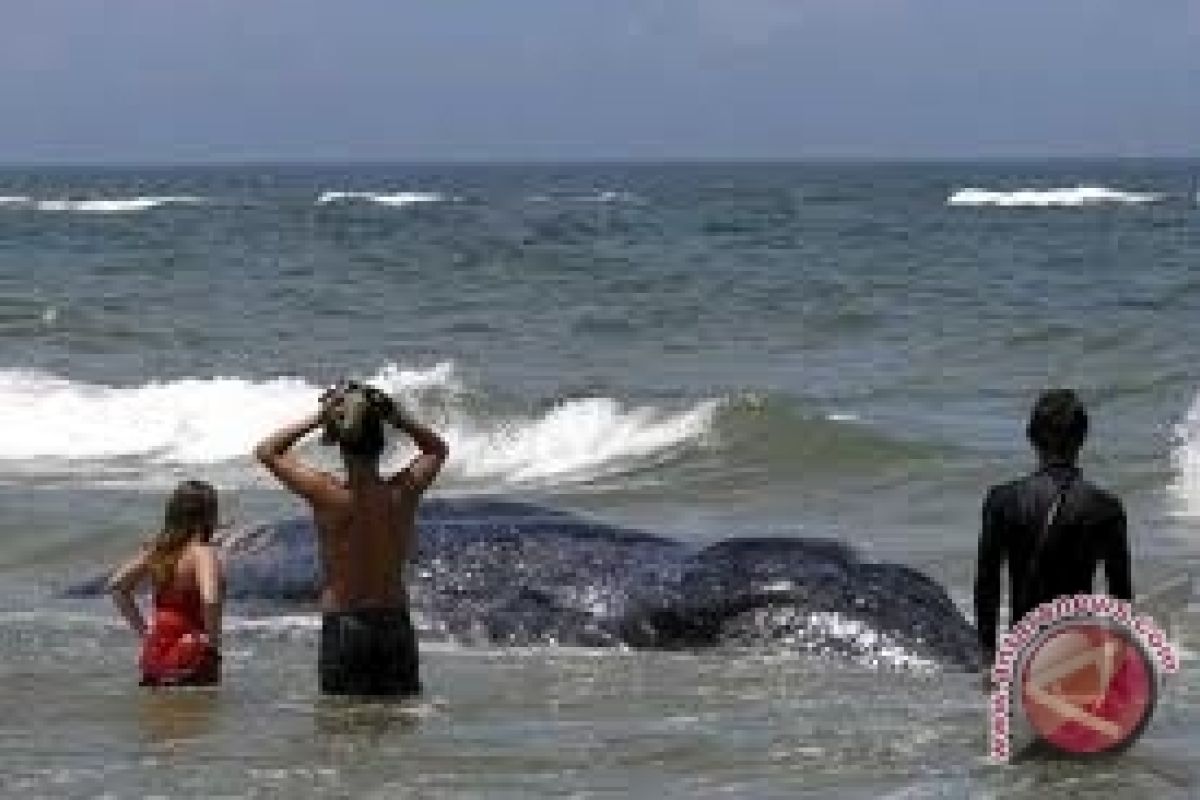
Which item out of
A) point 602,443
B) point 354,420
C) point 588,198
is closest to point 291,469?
point 354,420

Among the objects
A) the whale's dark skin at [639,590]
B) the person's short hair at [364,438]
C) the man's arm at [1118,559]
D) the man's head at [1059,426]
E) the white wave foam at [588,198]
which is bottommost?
the whale's dark skin at [639,590]

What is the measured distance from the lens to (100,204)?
94.1m

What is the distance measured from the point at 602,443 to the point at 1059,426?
13694 mm

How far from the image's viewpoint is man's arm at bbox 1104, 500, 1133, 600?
772 centimetres

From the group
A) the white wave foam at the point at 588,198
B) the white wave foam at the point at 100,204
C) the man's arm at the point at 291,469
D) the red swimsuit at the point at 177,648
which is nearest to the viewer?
the man's arm at the point at 291,469

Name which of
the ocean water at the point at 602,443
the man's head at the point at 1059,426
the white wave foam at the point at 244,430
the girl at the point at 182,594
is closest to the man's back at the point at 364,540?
the ocean water at the point at 602,443

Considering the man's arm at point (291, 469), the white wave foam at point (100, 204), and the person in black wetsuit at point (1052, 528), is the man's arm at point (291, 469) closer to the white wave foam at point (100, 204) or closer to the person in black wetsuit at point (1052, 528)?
the person in black wetsuit at point (1052, 528)

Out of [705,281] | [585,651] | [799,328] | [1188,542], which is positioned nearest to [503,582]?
[585,651]

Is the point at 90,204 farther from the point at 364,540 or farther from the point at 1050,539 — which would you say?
the point at 1050,539

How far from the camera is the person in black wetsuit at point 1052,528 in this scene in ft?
25.2

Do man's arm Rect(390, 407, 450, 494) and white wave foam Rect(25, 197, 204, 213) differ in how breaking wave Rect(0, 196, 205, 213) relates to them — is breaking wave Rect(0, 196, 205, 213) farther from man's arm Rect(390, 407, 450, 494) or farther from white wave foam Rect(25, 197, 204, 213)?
man's arm Rect(390, 407, 450, 494)

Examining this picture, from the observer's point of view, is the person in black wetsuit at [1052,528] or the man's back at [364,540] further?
the man's back at [364,540]

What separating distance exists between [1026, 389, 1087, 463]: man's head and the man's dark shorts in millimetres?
2475

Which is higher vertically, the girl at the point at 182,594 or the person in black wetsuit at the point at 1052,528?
the person in black wetsuit at the point at 1052,528
